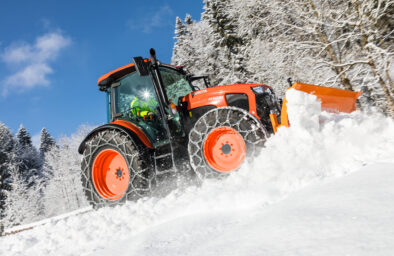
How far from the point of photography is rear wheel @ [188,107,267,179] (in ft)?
10.7

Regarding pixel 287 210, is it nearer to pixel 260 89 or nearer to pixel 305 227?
pixel 305 227

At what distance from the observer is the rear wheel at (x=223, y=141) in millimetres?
3264

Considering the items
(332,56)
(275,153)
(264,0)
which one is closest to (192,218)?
(275,153)

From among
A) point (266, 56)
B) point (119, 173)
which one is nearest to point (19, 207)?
point (119, 173)

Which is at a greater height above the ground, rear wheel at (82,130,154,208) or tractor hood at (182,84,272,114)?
tractor hood at (182,84,272,114)

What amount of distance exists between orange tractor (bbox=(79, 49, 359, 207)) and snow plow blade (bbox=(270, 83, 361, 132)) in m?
0.01

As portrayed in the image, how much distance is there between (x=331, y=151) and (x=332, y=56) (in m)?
5.65

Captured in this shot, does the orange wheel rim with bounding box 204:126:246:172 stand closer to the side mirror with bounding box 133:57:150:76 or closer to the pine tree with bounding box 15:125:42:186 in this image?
the side mirror with bounding box 133:57:150:76

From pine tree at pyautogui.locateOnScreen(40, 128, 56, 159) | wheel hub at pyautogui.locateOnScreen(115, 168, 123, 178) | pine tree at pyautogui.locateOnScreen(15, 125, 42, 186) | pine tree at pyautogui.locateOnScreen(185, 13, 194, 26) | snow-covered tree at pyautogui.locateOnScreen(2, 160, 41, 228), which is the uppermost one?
pine tree at pyautogui.locateOnScreen(185, 13, 194, 26)

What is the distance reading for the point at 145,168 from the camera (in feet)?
12.2

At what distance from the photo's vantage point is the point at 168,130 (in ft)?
12.0

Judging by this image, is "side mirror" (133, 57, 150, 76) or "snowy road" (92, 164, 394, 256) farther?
"side mirror" (133, 57, 150, 76)

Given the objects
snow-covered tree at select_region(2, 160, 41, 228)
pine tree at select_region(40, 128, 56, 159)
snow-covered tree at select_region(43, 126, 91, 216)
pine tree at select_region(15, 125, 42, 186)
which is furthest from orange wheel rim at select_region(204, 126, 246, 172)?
pine tree at select_region(40, 128, 56, 159)

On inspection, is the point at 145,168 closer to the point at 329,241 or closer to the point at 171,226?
the point at 171,226
